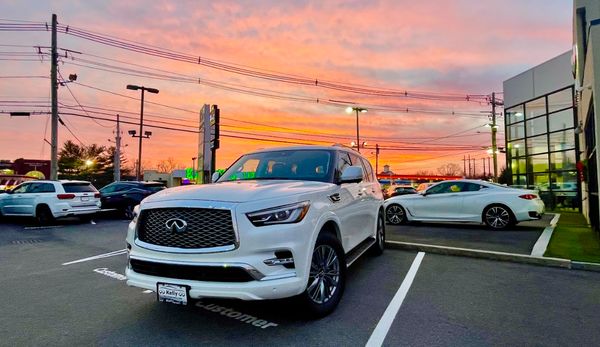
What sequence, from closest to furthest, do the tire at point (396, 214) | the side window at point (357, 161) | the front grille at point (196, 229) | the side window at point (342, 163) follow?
the front grille at point (196, 229), the side window at point (342, 163), the side window at point (357, 161), the tire at point (396, 214)

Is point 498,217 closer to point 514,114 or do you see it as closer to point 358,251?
point 358,251

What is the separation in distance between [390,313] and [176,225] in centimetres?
248

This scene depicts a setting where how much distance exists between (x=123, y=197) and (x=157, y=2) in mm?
7914

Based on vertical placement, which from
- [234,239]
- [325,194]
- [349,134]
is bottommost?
[234,239]

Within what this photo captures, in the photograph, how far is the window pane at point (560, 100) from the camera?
18.7 metres

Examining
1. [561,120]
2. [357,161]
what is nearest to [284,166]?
[357,161]

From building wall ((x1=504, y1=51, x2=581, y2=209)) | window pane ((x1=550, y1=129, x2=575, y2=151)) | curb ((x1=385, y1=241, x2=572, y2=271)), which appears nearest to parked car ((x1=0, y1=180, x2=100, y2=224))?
curb ((x1=385, y1=241, x2=572, y2=271))

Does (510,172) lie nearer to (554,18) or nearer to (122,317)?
(554,18)

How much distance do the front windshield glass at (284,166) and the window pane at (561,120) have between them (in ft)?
62.2

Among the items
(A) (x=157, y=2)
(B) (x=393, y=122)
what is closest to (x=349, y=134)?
(B) (x=393, y=122)

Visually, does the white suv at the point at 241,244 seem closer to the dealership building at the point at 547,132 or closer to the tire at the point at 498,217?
the tire at the point at 498,217

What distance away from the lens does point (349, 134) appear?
143 ft

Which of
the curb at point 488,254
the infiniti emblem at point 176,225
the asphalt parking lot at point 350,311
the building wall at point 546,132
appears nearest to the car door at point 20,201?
the asphalt parking lot at point 350,311

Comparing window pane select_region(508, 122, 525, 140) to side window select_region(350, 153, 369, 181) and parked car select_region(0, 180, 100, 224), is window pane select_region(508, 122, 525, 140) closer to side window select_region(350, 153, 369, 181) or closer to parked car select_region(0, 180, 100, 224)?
side window select_region(350, 153, 369, 181)
